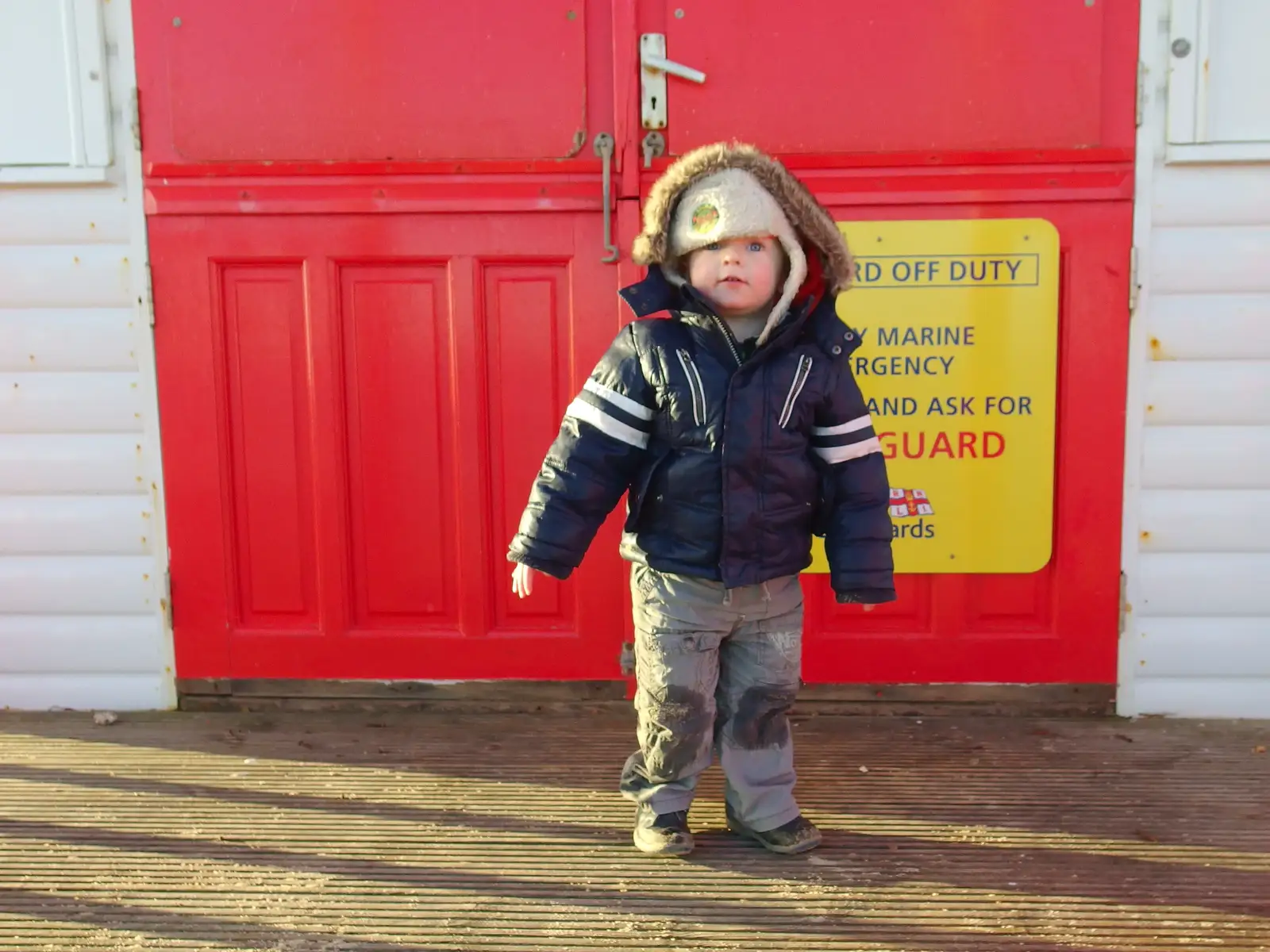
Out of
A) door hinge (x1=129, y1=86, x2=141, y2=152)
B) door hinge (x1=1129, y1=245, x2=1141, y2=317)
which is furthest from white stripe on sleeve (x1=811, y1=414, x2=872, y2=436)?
door hinge (x1=129, y1=86, x2=141, y2=152)

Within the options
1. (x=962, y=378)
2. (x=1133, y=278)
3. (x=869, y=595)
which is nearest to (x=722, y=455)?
(x=869, y=595)

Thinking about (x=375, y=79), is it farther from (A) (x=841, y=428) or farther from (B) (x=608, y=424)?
(A) (x=841, y=428)

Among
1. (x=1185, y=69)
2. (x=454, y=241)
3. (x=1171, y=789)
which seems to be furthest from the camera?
(x=454, y=241)

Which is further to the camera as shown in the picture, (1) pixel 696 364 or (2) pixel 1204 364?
(2) pixel 1204 364

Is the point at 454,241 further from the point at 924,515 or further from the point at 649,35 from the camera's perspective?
the point at 924,515

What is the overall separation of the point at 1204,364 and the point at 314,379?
286 centimetres

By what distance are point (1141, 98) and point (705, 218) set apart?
168 cm

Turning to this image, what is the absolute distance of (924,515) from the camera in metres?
3.43

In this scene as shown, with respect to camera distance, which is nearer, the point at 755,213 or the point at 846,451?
the point at 755,213

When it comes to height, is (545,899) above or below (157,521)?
below

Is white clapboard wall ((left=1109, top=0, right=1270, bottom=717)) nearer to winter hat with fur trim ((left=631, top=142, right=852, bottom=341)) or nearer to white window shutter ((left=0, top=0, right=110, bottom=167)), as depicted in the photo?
winter hat with fur trim ((left=631, top=142, right=852, bottom=341))

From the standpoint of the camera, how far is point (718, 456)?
250cm

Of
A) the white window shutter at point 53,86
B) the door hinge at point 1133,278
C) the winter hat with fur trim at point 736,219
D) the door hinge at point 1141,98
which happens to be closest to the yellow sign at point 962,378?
the door hinge at point 1133,278

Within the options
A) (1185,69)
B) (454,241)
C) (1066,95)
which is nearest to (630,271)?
(454,241)
